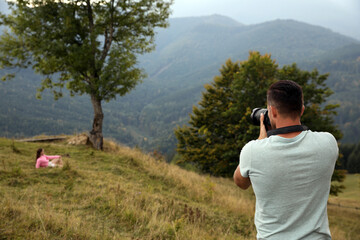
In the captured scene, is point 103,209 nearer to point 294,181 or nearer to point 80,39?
point 294,181

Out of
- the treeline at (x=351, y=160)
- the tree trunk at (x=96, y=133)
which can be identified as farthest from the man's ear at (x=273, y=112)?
the treeline at (x=351, y=160)

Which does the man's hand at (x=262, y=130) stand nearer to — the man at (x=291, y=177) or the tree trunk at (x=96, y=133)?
the man at (x=291, y=177)

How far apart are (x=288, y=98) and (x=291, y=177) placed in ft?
1.74

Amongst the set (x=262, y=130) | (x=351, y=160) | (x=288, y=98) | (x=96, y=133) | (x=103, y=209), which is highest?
(x=288, y=98)

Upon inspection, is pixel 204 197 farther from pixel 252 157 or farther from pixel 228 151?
pixel 228 151

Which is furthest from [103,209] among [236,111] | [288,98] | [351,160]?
[351,160]

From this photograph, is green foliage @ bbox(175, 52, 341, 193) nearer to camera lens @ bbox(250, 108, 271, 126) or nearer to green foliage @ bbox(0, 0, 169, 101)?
green foliage @ bbox(0, 0, 169, 101)

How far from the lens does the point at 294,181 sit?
1.60 metres

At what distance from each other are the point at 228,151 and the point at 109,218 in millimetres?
16703

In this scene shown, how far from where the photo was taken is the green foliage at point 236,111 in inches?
711

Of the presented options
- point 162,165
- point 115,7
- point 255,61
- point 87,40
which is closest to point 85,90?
point 87,40

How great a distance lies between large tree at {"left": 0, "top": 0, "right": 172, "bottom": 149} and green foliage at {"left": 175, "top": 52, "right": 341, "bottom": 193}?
8.35m

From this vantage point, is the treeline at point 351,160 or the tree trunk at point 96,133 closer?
the tree trunk at point 96,133

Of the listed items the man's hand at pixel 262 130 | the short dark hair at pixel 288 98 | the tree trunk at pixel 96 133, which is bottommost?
the tree trunk at pixel 96 133
